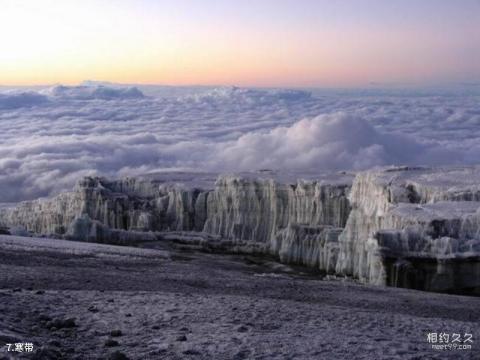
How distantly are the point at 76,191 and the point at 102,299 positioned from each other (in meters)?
53.2

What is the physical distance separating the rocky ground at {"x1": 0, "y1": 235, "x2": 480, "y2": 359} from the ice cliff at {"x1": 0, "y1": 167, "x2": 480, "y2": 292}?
8.16 metres

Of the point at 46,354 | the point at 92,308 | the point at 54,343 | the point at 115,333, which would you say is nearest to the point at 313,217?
the point at 92,308

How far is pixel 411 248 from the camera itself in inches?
1513

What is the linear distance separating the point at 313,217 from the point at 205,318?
134 ft

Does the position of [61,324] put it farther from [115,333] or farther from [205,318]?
[205,318]

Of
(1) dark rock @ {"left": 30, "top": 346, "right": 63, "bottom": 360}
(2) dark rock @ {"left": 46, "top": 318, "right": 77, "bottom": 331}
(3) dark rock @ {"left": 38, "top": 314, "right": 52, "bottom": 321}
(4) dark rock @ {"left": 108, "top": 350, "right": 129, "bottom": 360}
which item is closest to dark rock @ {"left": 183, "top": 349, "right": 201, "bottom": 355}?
(4) dark rock @ {"left": 108, "top": 350, "right": 129, "bottom": 360}

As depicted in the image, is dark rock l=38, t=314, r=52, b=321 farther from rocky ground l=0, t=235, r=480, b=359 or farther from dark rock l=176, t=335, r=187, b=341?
dark rock l=176, t=335, r=187, b=341

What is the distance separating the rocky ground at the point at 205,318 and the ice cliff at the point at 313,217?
8.16 meters

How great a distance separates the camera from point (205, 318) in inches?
722

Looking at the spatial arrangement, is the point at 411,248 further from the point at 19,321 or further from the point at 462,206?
the point at 19,321

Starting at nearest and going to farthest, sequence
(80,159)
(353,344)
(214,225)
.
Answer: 1. (353,344)
2. (214,225)
3. (80,159)

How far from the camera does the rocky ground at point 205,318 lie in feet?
48.4

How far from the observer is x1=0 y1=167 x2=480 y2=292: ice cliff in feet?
126

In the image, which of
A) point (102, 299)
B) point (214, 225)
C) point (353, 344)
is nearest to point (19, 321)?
point (102, 299)
